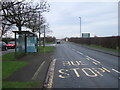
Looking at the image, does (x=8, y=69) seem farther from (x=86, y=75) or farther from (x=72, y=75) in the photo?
(x=86, y=75)

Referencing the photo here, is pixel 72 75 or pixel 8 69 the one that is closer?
pixel 72 75

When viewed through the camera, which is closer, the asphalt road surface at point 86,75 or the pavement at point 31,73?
the asphalt road surface at point 86,75

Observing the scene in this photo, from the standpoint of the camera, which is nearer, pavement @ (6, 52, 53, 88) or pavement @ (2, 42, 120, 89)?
pavement @ (2, 42, 120, 89)

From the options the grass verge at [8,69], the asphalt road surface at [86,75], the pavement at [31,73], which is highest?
the grass verge at [8,69]

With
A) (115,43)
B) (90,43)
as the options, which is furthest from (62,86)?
(90,43)

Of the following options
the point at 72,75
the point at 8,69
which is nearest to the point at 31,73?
the point at 8,69

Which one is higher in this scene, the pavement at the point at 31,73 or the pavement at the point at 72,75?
the pavement at the point at 31,73

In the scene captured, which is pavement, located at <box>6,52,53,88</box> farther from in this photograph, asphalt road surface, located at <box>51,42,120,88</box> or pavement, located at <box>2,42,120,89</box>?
asphalt road surface, located at <box>51,42,120,88</box>

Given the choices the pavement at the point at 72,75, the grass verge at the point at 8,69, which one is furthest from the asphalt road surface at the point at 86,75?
the grass verge at the point at 8,69

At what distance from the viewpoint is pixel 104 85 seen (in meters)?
6.75

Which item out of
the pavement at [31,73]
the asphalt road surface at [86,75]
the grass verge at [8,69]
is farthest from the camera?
the grass verge at [8,69]

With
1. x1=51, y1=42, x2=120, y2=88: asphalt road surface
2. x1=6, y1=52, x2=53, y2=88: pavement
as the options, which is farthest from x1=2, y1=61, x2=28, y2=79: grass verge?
x1=51, y1=42, x2=120, y2=88: asphalt road surface

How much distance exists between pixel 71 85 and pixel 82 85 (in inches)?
15.9

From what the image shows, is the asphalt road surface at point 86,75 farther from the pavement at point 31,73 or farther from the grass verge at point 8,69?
the grass verge at point 8,69
